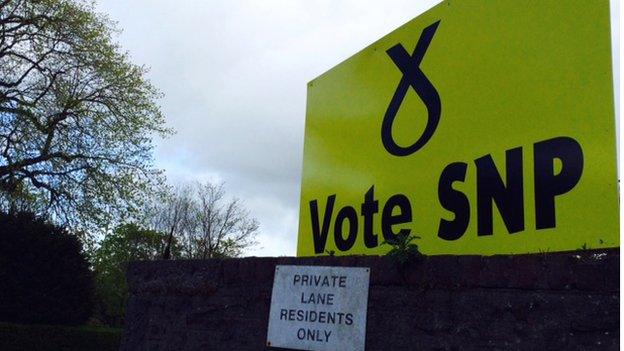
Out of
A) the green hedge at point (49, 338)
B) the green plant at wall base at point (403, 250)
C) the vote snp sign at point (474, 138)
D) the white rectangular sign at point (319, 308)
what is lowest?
the green hedge at point (49, 338)

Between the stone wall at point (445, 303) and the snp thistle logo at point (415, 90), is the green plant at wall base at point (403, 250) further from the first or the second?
the snp thistle logo at point (415, 90)

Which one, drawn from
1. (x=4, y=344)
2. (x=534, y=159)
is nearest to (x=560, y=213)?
(x=534, y=159)

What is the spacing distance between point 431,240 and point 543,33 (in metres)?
1.54

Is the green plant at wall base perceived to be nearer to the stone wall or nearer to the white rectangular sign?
the stone wall

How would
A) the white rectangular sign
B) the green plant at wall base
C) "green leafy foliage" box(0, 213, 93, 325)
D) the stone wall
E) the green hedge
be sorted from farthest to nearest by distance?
"green leafy foliage" box(0, 213, 93, 325), the green hedge, the white rectangular sign, the green plant at wall base, the stone wall

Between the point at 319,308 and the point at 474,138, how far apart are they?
1667 mm

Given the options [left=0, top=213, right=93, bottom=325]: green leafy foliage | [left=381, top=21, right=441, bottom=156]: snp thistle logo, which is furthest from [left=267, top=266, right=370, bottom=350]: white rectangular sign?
[left=0, top=213, right=93, bottom=325]: green leafy foliage

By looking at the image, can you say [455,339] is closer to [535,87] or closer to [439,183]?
[439,183]

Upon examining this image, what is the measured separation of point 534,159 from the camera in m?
3.78

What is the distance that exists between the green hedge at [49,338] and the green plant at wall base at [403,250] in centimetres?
1319

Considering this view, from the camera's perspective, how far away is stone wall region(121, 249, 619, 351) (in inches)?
133

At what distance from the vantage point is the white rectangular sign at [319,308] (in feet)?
14.7

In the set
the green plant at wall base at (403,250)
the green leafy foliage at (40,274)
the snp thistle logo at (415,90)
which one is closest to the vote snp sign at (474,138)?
the snp thistle logo at (415,90)

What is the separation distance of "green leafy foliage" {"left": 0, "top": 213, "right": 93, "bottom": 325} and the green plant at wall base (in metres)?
13.5
